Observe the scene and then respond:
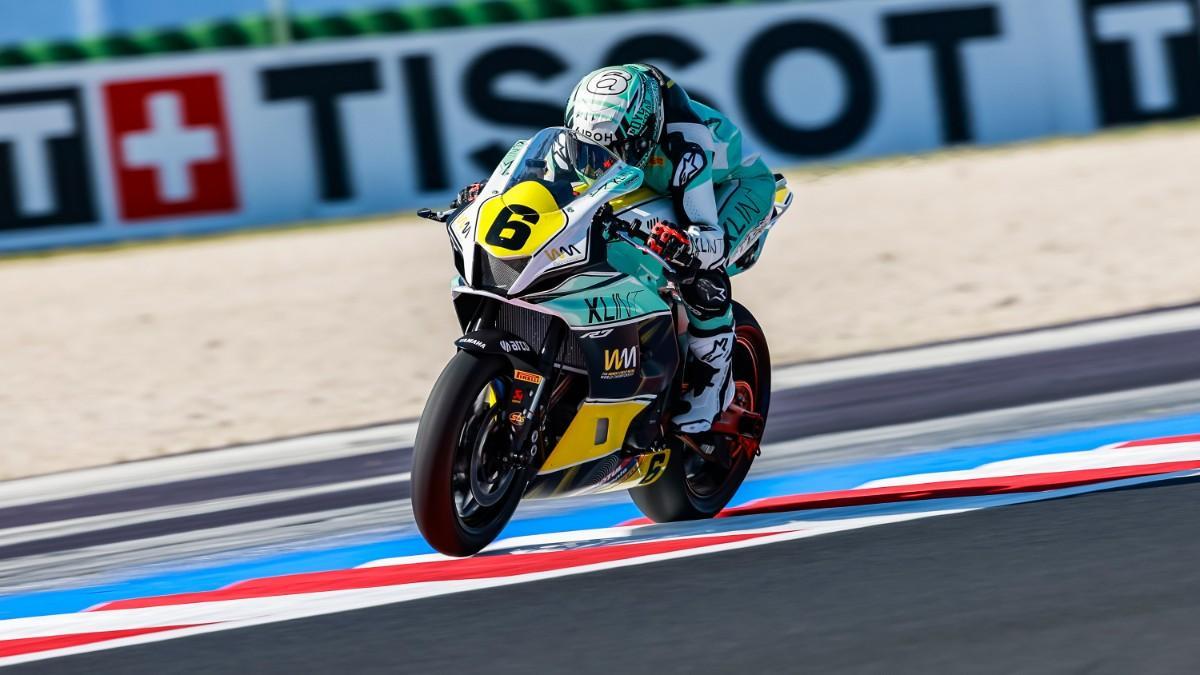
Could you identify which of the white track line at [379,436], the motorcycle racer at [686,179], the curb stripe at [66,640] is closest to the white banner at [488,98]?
the white track line at [379,436]

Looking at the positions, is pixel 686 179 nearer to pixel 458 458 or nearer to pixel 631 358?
pixel 631 358

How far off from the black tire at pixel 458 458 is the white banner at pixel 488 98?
42.6 feet

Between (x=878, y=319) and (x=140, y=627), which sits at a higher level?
(x=140, y=627)

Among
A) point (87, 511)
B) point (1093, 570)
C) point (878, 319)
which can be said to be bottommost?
point (878, 319)

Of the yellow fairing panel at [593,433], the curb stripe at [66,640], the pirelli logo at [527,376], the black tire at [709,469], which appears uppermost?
the pirelli logo at [527,376]

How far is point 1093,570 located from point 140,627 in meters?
2.60

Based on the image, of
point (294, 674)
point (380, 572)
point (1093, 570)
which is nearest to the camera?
point (294, 674)

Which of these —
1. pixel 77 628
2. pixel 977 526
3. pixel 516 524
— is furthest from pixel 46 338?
pixel 977 526

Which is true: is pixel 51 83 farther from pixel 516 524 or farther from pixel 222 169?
pixel 516 524

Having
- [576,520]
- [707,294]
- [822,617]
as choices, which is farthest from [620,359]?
[822,617]

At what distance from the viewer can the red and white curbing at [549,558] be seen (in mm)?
5117

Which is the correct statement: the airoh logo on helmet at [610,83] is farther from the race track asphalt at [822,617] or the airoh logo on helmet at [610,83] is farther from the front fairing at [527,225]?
the race track asphalt at [822,617]

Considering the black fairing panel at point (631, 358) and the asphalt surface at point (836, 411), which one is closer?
the black fairing panel at point (631, 358)

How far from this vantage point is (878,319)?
12.0 m
